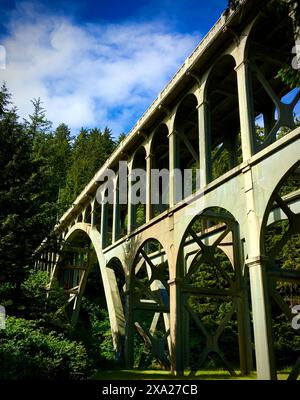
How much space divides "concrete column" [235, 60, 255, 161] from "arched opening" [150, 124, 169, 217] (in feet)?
21.3

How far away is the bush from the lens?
1009 centimetres

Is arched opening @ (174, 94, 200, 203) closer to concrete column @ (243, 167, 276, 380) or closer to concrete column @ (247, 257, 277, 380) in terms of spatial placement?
concrete column @ (243, 167, 276, 380)

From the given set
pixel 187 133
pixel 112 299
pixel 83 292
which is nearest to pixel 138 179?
pixel 187 133

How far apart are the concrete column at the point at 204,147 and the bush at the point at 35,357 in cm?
639

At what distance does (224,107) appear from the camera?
17.7 meters

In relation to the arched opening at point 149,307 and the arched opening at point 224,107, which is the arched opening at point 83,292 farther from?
the arched opening at point 224,107

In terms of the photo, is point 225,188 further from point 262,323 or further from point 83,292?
point 83,292

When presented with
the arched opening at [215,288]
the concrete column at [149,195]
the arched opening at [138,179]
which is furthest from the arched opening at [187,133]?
the arched opening at [138,179]

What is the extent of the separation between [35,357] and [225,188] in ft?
22.4

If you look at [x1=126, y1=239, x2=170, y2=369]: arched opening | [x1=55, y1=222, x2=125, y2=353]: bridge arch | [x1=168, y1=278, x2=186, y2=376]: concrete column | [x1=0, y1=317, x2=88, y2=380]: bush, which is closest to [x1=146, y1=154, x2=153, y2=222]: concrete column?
[x1=126, y1=239, x2=170, y2=369]: arched opening

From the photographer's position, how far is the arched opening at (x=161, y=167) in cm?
1895

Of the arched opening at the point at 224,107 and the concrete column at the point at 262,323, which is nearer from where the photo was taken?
the concrete column at the point at 262,323

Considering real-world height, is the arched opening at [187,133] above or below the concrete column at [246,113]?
above

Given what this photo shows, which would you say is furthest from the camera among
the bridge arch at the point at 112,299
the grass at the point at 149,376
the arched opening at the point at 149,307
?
the bridge arch at the point at 112,299
